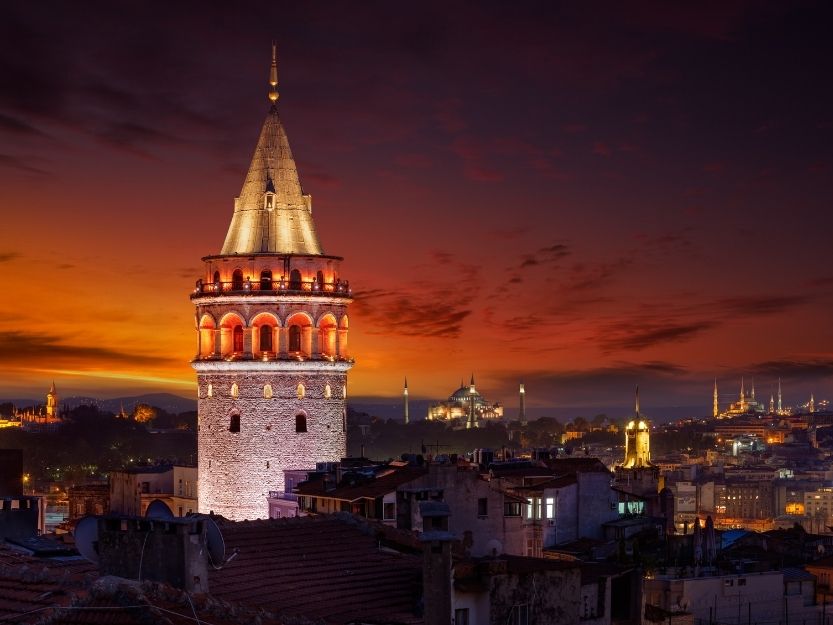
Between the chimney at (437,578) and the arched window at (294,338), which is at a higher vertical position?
the arched window at (294,338)

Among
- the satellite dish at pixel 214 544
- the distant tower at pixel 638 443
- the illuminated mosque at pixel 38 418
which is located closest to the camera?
the satellite dish at pixel 214 544

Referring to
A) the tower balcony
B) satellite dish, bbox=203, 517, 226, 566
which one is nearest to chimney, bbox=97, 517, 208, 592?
satellite dish, bbox=203, 517, 226, 566

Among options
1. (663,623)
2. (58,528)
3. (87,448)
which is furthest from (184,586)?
(87,448)

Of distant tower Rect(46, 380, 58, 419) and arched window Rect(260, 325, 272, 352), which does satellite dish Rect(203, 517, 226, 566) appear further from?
distant tower Rect(46, 380, 58, 419)

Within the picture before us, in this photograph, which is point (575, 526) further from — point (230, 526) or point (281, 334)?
point (230, 526)

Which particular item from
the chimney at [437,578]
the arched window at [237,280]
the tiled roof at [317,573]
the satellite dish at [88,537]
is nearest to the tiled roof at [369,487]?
the arched window at [237,280]

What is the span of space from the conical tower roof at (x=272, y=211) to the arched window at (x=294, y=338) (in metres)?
1.82

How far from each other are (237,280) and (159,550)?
23.9 meters

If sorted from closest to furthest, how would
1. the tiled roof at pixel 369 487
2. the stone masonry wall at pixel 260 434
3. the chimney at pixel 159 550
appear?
the chimney at pixel 159 550
the tiled roof at pixel 369 487
the stone masonry wall at pixel 260 434

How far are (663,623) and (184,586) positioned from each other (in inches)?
582

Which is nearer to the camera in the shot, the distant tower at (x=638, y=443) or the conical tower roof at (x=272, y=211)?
the conical tower roof at (x=272, y=211)

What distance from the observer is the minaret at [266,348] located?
42.0 m

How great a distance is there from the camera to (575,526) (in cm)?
4494

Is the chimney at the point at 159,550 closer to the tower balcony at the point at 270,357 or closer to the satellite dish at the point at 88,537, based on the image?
the satellite dish at the point at 88,537
